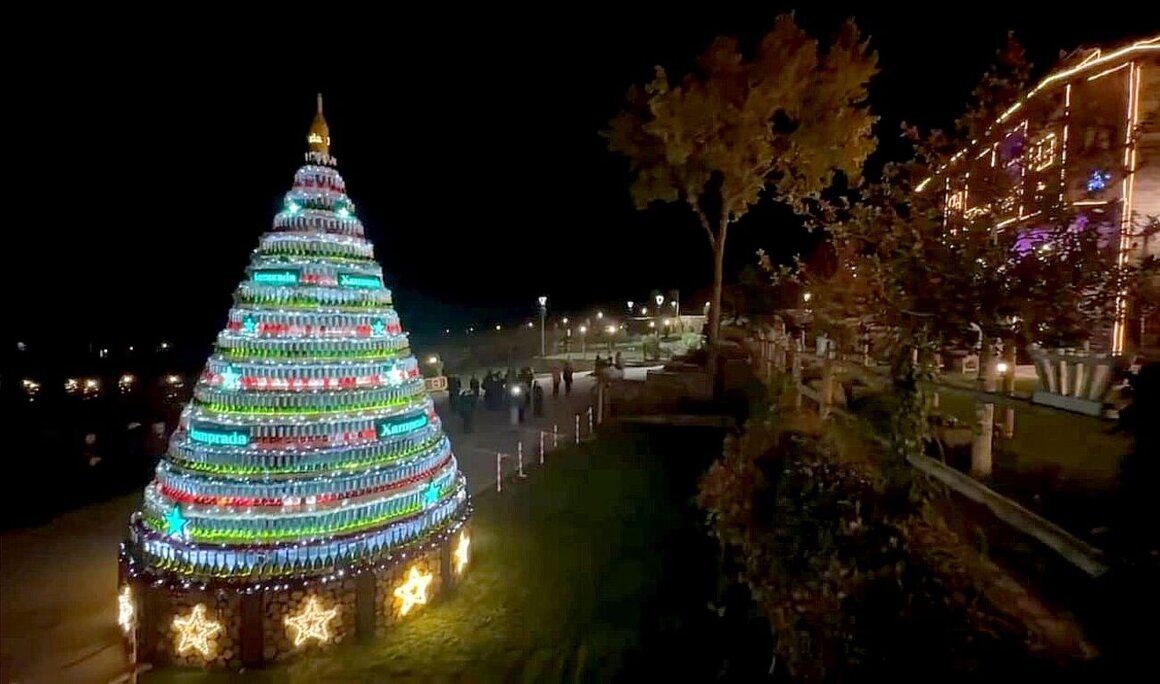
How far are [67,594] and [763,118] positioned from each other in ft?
53.5

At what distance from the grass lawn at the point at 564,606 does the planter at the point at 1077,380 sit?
334cm

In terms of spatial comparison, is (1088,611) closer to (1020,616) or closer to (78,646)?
(1020,616)

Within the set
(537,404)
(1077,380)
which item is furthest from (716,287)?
(1077,380)

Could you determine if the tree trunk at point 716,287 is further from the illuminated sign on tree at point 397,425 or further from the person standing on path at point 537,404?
the illuminated sign on tree at point 397,425

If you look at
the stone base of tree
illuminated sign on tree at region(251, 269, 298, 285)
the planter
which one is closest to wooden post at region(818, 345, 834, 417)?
the planter

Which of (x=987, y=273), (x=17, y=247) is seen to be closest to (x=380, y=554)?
(x=987, y=273)

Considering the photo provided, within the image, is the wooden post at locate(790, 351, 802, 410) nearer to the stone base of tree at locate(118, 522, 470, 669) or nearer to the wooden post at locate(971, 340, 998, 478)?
the wooden post at locate(971, 340, 998, 478)

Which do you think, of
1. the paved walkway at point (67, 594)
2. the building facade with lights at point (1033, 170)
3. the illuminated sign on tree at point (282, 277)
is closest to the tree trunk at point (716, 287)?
the paved walkway at point (67, 594)

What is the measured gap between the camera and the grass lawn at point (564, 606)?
6473 mm

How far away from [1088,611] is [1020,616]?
286 mm

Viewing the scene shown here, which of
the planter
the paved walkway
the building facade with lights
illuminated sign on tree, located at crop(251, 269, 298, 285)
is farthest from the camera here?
illuminated sign on tree, located at crop(251, 269, 298, 285)

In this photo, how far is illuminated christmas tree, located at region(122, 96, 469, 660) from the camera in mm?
7020

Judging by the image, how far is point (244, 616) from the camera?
6.77 m

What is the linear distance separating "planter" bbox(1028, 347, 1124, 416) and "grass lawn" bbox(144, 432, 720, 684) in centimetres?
334
